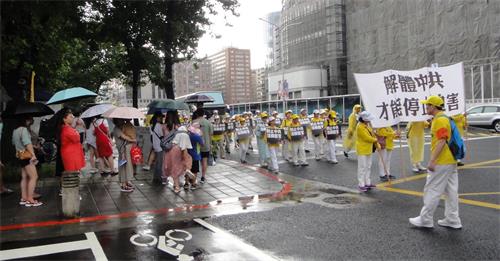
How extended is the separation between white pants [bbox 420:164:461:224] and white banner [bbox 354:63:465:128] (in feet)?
11.6

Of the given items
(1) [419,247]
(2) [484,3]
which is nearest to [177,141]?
(1) [419,247]

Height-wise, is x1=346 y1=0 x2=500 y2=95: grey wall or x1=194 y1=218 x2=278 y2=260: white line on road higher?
x1=346 y1=0 x2=500 y2=95: grey wall

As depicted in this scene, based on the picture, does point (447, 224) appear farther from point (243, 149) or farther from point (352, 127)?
point (243, 149)

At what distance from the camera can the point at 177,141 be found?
32.3ft

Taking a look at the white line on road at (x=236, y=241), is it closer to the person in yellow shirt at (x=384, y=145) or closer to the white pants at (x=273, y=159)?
the person in yellow shirt at (x=384, y=145)

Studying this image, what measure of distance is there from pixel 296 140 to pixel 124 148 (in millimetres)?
5942

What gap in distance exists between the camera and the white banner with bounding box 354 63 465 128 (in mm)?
10031

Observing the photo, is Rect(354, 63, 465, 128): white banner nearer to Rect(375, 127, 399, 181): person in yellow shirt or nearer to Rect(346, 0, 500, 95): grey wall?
Rect(375, 127, 399, 181): person in yellow shirt

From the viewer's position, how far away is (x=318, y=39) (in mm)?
63094

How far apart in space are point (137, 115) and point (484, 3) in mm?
36760

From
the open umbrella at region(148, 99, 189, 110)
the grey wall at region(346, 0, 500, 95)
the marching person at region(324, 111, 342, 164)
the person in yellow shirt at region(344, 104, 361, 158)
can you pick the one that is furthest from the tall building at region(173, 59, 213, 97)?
the open umbrella at region(148, 99, 189, 110)

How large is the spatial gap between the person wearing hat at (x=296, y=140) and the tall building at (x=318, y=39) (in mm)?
42471

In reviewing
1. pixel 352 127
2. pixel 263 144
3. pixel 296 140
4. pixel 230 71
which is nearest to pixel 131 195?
pixel 263 144

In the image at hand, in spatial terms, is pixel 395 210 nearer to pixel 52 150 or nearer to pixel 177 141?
pixel 177 141
